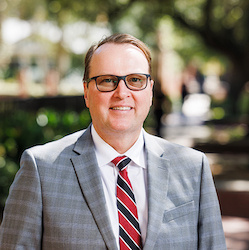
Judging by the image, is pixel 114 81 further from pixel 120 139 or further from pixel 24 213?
pixel 24 213

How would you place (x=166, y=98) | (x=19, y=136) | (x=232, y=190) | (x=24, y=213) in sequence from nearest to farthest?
(x=24, y=213), (x=19, y=136), (x=232, y=190), (x=166, y=98)

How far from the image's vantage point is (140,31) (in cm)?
1823

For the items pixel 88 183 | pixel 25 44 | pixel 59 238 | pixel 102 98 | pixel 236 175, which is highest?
pixel 25 44

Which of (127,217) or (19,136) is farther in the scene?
(19,136)

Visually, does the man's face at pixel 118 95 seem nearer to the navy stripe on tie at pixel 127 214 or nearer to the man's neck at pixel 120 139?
the man's neck at pixel 120 139

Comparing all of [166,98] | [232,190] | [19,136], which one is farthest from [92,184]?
[166,98]

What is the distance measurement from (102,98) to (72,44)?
27213 millimetres

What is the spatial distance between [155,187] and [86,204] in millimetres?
316

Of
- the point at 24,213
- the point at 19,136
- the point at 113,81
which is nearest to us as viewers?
the point at 24,213

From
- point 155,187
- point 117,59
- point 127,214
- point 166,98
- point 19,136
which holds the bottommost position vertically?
point 127,214

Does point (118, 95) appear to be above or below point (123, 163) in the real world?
above

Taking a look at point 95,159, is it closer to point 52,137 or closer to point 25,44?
point 52,137

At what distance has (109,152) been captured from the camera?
2074 millimetres

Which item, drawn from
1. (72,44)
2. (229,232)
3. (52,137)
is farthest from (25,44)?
(229,232)
